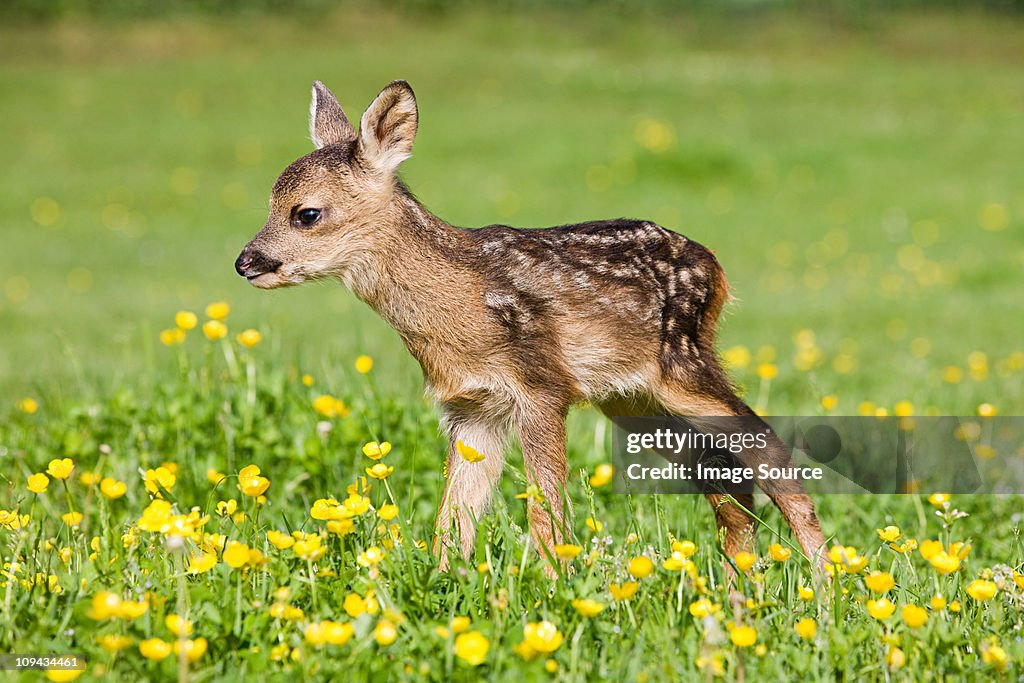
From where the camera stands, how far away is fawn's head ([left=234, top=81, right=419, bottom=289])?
3.91 metres

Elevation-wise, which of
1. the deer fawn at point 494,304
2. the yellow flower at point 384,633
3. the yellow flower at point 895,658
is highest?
the deer fawn at point 494,304

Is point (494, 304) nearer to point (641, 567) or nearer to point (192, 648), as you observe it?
point (641, 567)

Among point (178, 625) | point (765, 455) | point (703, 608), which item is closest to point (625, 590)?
point (703, 608)

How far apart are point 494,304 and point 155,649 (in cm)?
174

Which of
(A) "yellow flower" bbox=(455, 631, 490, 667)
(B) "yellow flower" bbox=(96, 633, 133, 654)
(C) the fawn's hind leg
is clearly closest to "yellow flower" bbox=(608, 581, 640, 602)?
(A) "yellow flower" bbox=(455, 631, 490, 667)

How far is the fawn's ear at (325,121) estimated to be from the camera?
4.28 metres

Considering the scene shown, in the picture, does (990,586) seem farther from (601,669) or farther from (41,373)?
(41,373)

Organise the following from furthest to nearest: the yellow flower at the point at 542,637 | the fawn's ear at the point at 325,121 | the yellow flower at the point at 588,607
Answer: the fawn's ear at the point at 325,121
the yellow flower at the point at 588,607
the yellow flower at the point at 542,637

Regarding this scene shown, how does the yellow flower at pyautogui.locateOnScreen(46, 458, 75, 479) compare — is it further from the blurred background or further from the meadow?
the blurred background

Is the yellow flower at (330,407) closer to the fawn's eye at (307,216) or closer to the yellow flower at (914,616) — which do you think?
the fawn's eye at (307,216)

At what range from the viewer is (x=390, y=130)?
4.04 meters

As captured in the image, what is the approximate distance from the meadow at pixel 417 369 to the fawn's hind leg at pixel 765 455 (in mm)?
278

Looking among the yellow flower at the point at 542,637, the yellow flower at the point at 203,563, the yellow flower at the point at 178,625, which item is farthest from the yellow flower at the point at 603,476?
the yellow flower at the point at 178,625

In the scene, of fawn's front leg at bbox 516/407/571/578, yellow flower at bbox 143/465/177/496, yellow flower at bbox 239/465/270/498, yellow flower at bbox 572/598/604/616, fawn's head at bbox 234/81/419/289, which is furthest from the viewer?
fawn's head at bbox 234/81/419/289
